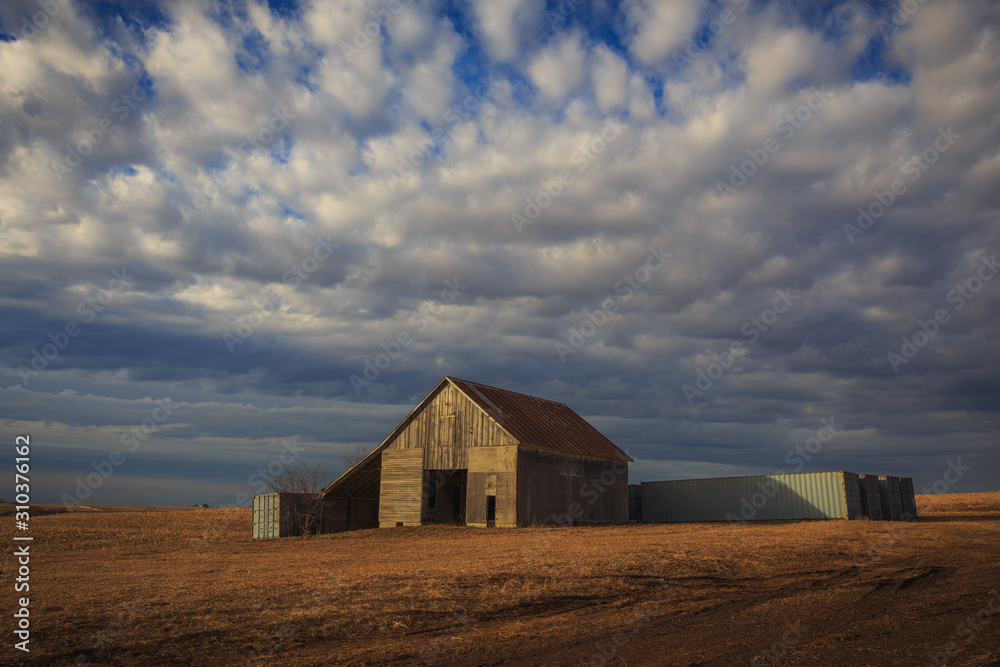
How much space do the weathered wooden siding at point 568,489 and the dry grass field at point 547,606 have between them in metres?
10.9

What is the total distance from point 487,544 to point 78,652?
51.2 ft

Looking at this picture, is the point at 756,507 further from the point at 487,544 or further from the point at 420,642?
the point at 420,642

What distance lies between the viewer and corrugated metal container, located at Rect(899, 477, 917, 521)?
1496 inches

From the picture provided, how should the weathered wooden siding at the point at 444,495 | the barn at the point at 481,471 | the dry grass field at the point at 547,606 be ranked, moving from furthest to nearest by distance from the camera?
the weathered wooden siding at the point at 444,495 → the barn at the point at 481,471 → the dry grass field at the point at 547,606

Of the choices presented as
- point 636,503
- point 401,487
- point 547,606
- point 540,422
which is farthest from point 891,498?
point 547,606

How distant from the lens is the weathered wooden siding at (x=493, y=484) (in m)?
31.0

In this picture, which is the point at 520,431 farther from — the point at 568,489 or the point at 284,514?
the point at 284,514

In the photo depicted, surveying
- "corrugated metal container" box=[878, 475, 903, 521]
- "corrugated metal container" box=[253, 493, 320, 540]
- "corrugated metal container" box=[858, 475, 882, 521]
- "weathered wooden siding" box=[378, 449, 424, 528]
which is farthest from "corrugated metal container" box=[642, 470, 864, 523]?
"corrugated metal container" box=[253, 493, 320, 540]

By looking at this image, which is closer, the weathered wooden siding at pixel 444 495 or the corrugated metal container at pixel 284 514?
the corrugated metal container at pixel 284 514

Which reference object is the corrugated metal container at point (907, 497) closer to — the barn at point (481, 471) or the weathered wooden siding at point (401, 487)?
the barn at point (481, 471)

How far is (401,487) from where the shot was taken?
114 ft

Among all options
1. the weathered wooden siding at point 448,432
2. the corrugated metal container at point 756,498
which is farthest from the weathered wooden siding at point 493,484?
the corrugated metal container at point 756,498

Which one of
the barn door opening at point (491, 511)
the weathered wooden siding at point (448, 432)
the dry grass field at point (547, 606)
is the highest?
the weathered wooden siding at point (448, 432)

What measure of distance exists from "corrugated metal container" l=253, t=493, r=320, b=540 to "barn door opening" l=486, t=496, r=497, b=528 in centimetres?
1035
